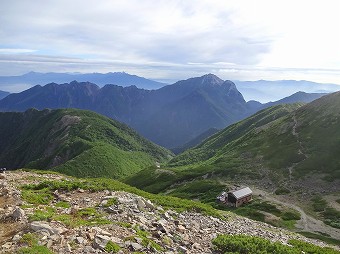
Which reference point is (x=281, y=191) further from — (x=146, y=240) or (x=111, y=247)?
(x=111, y=247)

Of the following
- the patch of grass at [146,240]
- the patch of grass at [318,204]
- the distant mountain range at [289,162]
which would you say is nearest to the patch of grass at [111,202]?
Result: the patch of grass at [146,240]

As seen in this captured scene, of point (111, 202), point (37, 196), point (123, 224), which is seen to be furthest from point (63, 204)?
point (123, 224)

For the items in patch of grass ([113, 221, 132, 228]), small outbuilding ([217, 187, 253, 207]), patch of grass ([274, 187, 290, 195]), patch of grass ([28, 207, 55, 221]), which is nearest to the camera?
patch of grass ([28, 207, 55, 221])

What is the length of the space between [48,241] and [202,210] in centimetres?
2203

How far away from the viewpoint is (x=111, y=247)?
19156mm

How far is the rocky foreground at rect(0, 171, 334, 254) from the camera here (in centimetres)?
1903

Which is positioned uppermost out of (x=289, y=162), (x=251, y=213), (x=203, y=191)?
(x=289, y=162)

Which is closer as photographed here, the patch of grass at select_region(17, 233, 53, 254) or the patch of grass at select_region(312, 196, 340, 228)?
the patch of grass at select_region(17, 233, 53, 254)

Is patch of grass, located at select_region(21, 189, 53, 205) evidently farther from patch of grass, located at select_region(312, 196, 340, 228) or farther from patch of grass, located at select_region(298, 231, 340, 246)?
patch of grass, located at select_region(312, 196, 340, 228)

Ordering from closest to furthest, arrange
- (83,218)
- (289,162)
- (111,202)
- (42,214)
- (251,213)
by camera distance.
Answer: (42,214), (83,218), (111,202), (251,213), (289,162)

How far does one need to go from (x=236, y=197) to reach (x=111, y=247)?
196 ft

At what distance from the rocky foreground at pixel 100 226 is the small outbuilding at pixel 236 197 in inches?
1655

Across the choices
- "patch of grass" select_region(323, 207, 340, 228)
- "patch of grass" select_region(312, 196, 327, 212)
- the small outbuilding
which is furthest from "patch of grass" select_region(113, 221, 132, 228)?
"patch of grass" select_region(312, 196, 327, 212)

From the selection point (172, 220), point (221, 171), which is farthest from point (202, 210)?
point (221, 171)
